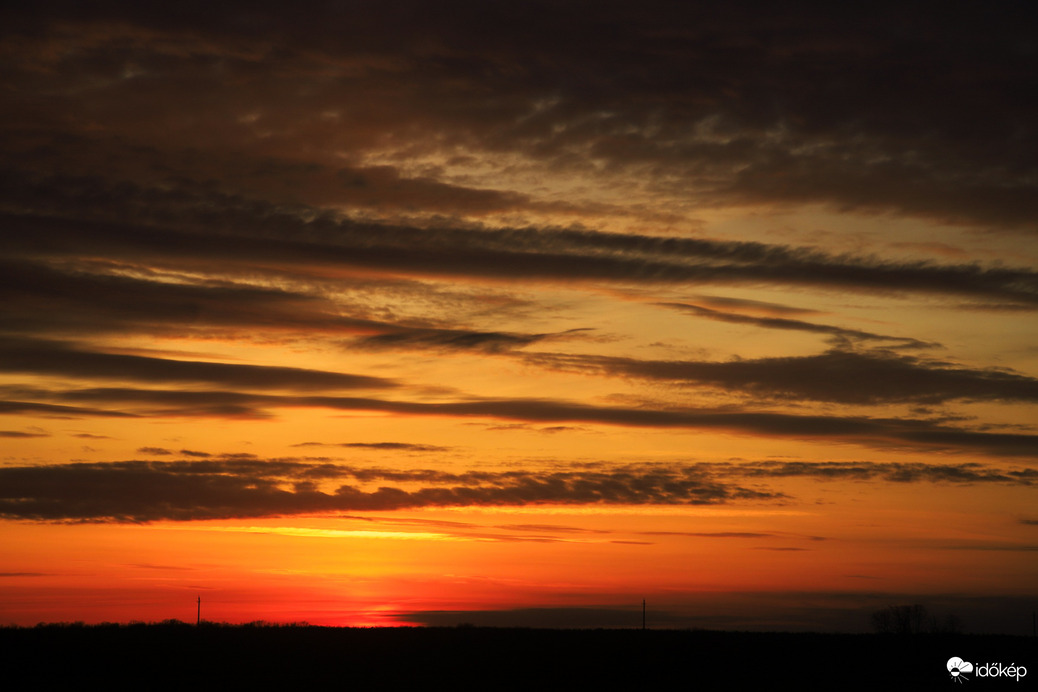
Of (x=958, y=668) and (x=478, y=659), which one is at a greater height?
(x=478, y=659)

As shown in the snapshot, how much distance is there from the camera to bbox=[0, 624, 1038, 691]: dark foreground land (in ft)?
151

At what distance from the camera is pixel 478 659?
53906mm

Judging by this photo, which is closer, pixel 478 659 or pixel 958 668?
pixel 958 668

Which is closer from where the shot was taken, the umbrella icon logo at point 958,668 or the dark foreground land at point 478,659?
the dark foreground land at point 478,659

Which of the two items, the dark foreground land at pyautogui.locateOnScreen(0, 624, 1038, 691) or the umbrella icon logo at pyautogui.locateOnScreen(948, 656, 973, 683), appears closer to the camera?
the dark foreground land at pyautogui.locateOnScreen(0, 624, 1038, 691)

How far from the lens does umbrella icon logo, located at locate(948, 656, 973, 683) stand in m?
50.3

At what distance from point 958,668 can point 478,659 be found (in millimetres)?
24700

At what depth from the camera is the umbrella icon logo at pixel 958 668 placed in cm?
5032

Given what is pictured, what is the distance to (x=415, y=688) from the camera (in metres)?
43.7

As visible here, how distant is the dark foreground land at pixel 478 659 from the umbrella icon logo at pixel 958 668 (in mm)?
665

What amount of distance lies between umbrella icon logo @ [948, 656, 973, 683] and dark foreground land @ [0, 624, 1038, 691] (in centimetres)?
67

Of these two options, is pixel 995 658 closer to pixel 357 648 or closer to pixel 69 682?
pixel 357 648

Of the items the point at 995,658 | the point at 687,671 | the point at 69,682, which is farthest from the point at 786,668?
the point at 69,682

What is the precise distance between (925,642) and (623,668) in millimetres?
24448
